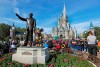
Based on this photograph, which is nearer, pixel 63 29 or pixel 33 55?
pixel 33 55

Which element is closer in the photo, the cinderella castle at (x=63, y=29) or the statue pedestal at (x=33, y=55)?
the statue pedestal at (x=33, y=55)

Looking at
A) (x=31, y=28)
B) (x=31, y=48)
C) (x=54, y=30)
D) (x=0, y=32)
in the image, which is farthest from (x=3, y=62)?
(x=54, y=30)

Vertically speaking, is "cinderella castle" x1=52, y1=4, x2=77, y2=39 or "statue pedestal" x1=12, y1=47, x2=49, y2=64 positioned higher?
"cinderella castle" x1=52, y1=4, x2=77, y2=39

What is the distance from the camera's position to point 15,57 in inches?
540

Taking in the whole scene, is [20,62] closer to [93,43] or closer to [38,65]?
[38,65]

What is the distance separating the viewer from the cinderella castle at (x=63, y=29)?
184m

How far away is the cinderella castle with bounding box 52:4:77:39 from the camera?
184 meters

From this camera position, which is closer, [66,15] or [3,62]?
[3,62]

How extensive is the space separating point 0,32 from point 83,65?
90.2 m

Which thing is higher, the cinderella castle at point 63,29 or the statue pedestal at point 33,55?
Answer: the cinderella castle at point 63,29

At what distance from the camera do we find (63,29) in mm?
187875

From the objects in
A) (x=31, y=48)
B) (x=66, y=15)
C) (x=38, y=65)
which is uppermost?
(x=66, y=15)

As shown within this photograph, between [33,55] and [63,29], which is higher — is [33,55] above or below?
below

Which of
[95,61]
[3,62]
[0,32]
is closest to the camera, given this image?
[3,62]
